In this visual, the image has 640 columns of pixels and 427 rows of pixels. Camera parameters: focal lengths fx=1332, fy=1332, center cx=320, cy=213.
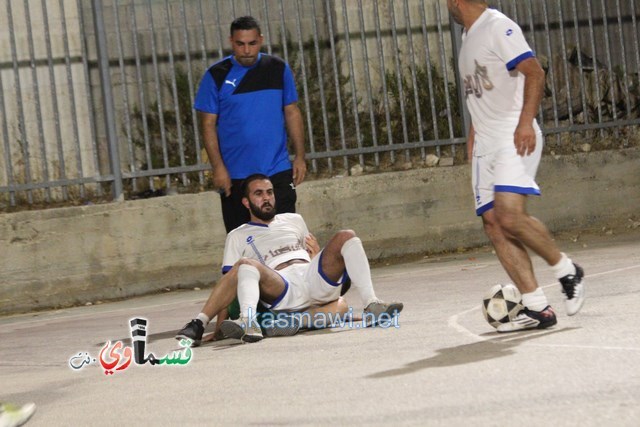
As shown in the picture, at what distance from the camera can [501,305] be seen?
7.49 m

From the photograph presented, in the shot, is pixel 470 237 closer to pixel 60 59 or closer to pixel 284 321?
pixel 60 59

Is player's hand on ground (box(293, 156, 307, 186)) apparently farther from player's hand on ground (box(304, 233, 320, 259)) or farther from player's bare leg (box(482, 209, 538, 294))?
player's bare leg (box(482, 209, 538, 294))

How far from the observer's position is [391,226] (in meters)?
13.7

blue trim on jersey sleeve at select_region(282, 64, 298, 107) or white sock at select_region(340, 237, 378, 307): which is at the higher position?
blue trim on jersey sleeve at select_region(282, 64, 298, 107)

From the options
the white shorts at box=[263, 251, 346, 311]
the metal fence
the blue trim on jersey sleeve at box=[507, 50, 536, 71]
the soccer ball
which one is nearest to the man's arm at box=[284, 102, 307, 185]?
the white shorts at box=[263, 251, 346, 311]

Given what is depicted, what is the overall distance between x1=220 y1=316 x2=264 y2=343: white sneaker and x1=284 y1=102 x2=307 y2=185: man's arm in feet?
5.32

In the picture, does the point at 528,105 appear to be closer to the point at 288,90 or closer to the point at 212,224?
the point at 288,90

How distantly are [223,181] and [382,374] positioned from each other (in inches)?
132

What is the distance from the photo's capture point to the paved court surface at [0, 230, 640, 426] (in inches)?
205

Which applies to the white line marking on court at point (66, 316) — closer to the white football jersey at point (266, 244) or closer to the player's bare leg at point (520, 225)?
the white football jersey at point (266, 244)

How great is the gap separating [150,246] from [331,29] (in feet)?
9.80

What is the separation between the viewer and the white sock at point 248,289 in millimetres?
8133

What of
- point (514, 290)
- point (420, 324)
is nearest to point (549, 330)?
point (514, 290)

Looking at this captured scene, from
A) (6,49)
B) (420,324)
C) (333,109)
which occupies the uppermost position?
(6,49)
